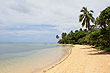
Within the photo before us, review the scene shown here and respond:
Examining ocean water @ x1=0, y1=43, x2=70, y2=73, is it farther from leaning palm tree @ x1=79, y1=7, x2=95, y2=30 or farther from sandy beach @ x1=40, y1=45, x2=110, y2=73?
leaning palm tree @ x1=79, y1=7, x2=95, y2=30

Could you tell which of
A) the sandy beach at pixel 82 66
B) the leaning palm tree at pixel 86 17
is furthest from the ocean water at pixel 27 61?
the leaning palm tree at pixel 86 17

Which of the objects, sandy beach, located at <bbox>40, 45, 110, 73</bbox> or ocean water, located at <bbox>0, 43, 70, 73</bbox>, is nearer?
sandy beach, located at <bbox>40, 45, 110, 73</bbox>

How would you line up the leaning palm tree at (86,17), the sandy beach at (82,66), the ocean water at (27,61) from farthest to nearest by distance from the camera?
1. the leaning palm tree at (86,17)
2. the ocean water at (27,61)
3. the sandy beach at (82,66)

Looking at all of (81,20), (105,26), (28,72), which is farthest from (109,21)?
(81,20)

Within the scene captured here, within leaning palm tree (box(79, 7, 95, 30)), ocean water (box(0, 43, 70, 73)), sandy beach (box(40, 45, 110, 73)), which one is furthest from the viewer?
leaning palm tree (box(79, 7, 95, 30))

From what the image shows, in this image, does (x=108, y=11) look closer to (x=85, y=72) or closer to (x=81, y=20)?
(x=85, y=72)

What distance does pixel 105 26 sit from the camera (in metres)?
13.9

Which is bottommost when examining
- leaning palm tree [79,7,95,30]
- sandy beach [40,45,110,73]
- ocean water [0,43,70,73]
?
ocean water [0,43,70,73]

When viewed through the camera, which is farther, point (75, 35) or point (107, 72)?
point (75, 35)

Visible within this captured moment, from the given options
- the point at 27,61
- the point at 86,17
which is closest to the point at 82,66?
the point at 27,61

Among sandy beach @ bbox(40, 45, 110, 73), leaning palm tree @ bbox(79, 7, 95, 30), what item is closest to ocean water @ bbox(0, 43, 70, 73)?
sandy beach @ bbox(40, 45, 110, 73)

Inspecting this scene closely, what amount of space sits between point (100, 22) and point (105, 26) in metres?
0.98

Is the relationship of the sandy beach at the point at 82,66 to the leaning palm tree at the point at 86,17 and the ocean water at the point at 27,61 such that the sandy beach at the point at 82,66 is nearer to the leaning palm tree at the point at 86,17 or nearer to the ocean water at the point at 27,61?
the ocean water at the point at 27,61

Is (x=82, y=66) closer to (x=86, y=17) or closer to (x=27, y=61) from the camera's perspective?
(x=27, y=61)
